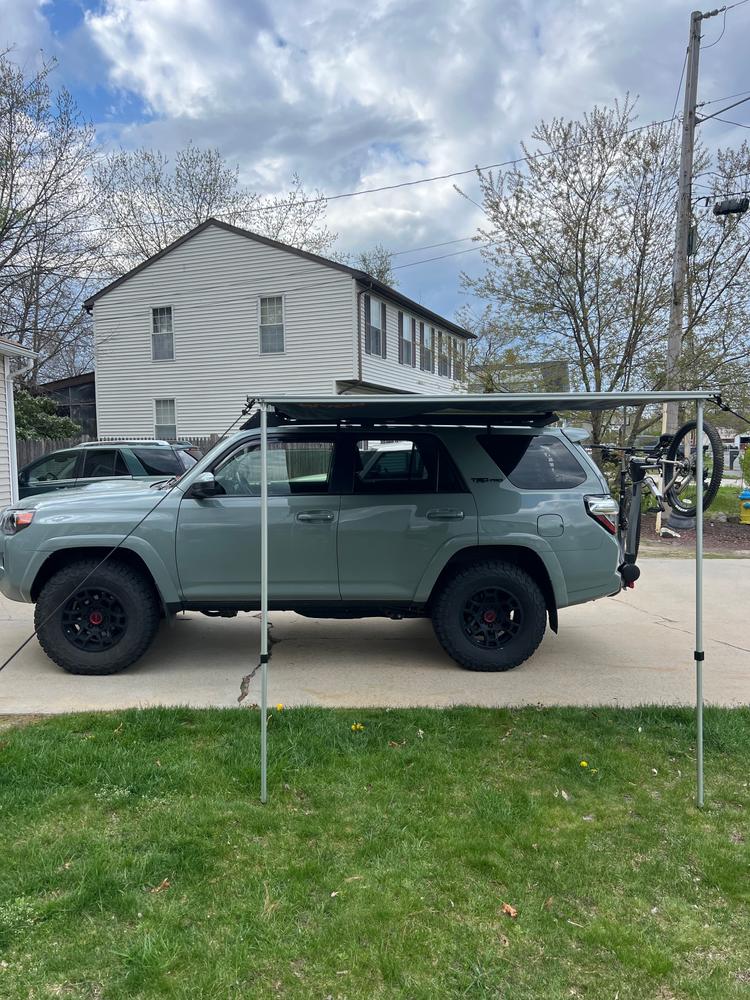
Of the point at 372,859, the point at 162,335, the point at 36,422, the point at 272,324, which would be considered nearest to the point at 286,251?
the point at 272,324

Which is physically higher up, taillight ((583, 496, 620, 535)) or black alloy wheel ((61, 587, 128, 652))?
taillight ((583, 496, 620, 535))

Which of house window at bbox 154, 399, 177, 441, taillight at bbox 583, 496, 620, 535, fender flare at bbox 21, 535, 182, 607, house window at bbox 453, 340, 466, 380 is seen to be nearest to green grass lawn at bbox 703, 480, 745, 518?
house window at bbox 453, 340, 466, 380

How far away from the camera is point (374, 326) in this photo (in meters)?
21.6

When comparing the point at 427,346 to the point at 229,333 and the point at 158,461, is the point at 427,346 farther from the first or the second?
the point at 158,461

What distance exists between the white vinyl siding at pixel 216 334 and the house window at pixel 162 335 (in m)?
0.17

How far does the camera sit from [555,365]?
1414 centimetres

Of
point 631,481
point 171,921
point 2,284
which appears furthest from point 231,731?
point 2,284

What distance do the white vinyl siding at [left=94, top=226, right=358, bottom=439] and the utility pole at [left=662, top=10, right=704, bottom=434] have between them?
988cm

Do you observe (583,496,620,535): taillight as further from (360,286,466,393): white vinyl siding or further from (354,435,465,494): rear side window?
(360,286,466,393): white vinyl siding

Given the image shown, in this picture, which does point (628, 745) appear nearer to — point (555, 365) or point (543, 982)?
point (543, 982)

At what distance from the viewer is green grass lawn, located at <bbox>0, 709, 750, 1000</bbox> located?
7.59ft

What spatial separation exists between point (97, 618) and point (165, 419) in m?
18.4

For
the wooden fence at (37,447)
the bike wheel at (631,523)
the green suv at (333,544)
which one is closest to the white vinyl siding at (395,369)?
the wooden fence at (37,447)

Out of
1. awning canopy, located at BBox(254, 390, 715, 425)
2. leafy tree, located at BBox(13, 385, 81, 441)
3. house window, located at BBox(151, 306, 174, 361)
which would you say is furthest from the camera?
house window, located at BBox(151, 306, 174, 361)
